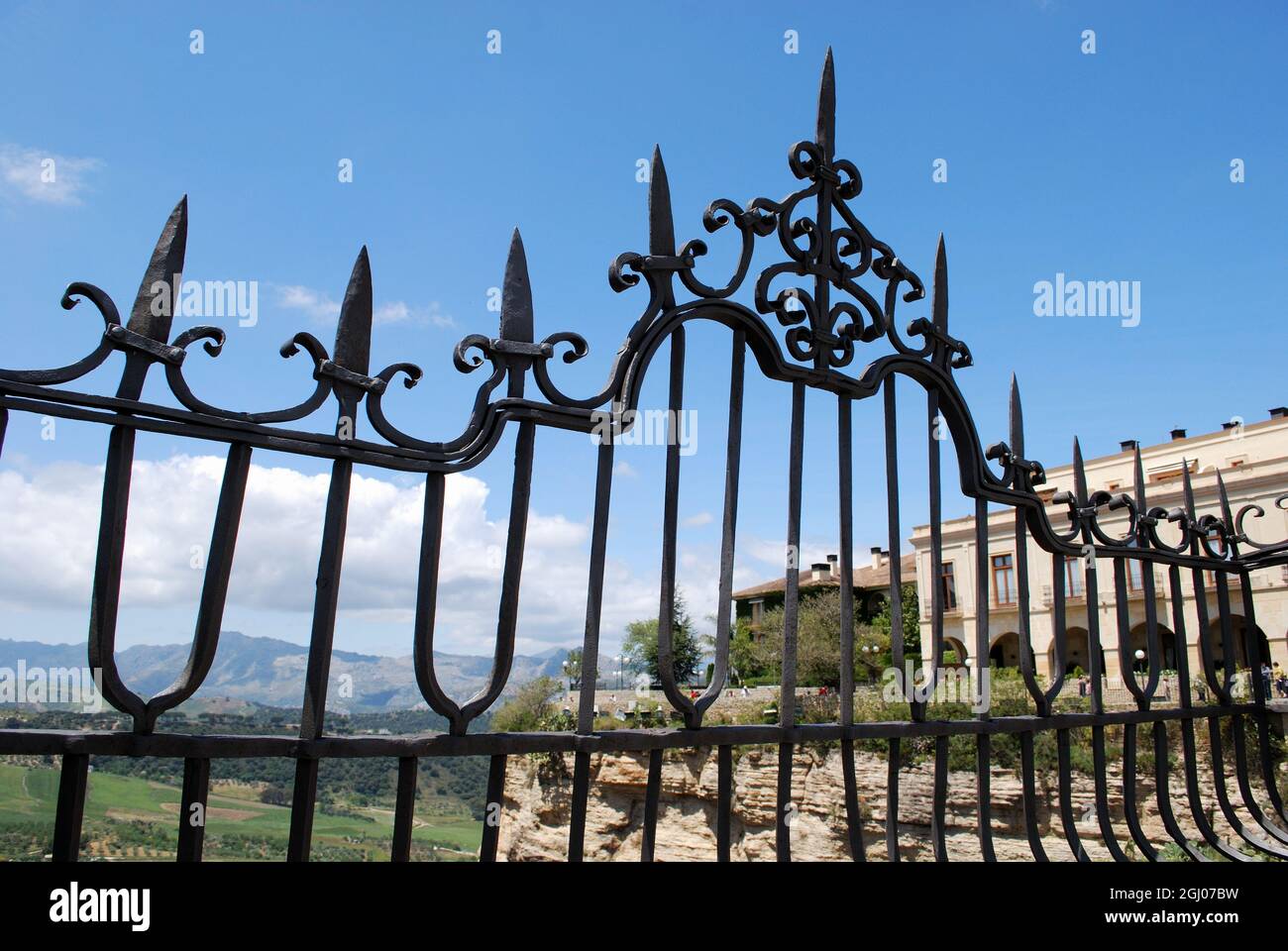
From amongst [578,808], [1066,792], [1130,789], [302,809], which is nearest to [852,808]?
[578,808]

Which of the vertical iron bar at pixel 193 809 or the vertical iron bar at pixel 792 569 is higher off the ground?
the vertical iron bar at pixel 792 569

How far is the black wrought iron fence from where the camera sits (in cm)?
196

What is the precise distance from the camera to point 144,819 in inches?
130

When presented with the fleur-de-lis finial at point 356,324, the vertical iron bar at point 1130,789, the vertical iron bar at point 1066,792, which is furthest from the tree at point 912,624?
the fleur-de-lis finial at point 356,324

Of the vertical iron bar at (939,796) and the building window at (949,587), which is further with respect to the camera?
the building window at (949,587)

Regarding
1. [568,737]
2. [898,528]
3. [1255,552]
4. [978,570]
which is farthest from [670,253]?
[1255,552]

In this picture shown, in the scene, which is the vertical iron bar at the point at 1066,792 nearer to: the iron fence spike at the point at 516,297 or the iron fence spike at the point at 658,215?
the iron fence spike at the point at 658,215

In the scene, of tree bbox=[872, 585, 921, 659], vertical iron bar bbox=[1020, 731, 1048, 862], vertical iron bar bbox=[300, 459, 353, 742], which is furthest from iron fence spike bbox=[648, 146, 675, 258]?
tree bbox=[872, 585, 921, 659]

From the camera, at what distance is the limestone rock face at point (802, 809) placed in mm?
16812

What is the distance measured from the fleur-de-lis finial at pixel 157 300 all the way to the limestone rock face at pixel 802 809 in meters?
14.4

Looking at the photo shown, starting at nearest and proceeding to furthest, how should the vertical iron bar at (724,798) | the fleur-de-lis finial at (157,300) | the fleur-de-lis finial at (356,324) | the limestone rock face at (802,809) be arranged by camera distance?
1. the fleur-de-lis finial at (157,300)
2. the fleur-de-lis finial at (356,324)
3. the vertical iron bar at (724,798)
4. the limestone rock face at (802,809)

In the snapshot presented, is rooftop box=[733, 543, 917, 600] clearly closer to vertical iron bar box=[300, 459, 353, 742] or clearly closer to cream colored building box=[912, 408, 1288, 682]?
cream colored building box=[912, 408, 1288, 682]
